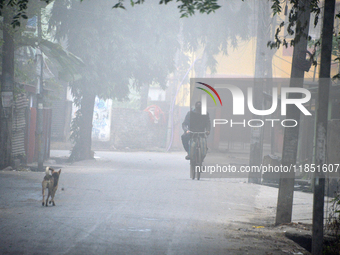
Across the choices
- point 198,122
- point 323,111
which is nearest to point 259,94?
point 198,122

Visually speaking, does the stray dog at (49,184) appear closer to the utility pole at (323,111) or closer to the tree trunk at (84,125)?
the utility pole at (323,111)

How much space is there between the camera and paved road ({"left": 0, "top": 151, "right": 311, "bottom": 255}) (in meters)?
5.07

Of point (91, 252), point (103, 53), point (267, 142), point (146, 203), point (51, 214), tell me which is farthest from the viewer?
point (267, 142)

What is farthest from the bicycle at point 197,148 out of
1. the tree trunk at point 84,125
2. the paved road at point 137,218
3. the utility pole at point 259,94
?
the tree trunk at point 84,125

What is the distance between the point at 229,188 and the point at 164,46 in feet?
34.3

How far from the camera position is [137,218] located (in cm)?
657

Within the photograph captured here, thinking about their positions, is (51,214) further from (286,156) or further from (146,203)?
(286,156)

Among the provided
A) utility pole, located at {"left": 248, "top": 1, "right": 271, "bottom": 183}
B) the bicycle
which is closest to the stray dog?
the bicycle

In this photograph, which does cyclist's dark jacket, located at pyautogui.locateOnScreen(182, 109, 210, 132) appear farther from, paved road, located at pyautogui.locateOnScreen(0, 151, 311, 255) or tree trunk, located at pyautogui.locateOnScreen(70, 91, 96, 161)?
tree trunk, located at pyautogui.locateOnScreen(70, 91, 96, 161)

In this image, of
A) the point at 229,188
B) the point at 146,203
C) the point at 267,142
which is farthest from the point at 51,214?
the point at 267,142

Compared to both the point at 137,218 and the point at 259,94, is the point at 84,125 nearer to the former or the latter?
the point at 259,94

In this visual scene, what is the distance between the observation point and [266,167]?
44.0 ft

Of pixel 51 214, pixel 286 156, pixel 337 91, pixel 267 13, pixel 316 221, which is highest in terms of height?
pixel 267 13

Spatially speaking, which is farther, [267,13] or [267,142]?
[267,142]
